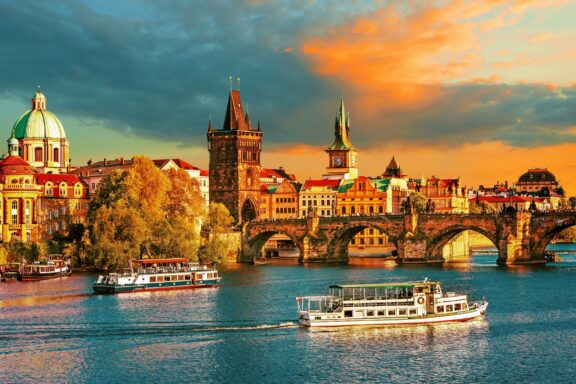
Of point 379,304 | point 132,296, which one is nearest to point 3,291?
point 132,296

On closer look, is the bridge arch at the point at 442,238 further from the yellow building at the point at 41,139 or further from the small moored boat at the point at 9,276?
the yellow building at the point at 41,139

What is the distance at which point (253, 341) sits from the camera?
65.9 metres

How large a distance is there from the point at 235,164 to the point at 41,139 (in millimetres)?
30680

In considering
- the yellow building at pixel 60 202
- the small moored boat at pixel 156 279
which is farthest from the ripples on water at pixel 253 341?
the yellow building at pixel 60 202

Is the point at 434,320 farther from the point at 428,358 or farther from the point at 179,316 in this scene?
the point at 179,316

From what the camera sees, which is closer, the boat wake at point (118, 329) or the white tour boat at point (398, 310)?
the boat wake at point (118, 329)

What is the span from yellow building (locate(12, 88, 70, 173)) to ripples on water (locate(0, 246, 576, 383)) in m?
75.4

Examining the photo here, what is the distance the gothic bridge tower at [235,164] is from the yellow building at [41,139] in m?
24.1

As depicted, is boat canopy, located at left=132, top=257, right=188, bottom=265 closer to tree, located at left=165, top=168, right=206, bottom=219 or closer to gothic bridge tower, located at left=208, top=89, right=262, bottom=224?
tree, located at left=165, top=168, right=206, bottom=219

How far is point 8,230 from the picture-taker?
129750 mm

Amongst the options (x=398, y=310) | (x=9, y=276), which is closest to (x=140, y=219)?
(x=9, y=276)

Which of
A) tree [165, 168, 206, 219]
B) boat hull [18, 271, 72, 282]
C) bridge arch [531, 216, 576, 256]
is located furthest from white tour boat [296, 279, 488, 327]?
tree [165, 168, 206, 219]

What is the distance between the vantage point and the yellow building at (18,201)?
428ft

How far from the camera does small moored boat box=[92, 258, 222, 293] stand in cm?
9412
